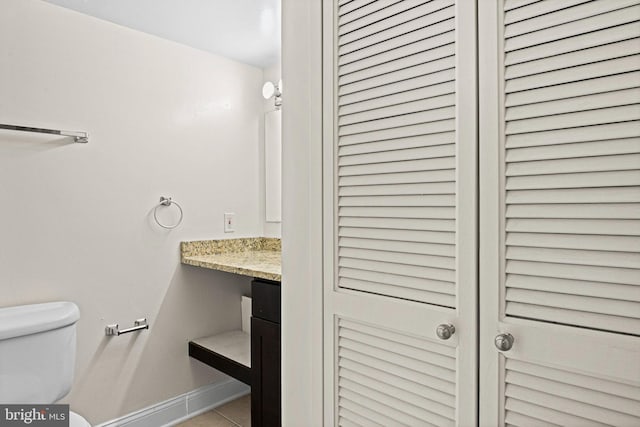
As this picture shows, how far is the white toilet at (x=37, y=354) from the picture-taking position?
1.47 m

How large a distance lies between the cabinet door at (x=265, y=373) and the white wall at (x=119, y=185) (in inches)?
27.0

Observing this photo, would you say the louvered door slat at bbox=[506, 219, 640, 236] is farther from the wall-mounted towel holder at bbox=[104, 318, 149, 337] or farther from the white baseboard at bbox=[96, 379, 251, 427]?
the white baseboard at bbox=[96, 379, 251, 427]

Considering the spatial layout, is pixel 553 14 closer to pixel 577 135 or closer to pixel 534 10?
pixel 534 10

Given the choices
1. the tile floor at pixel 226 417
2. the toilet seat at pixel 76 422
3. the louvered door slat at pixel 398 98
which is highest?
the louvered door slat at pixel 398 98

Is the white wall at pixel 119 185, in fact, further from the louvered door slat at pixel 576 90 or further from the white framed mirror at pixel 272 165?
the louvered door slat at pixel 576 90

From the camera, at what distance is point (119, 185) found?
1.97 meters

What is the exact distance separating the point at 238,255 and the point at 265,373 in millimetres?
776

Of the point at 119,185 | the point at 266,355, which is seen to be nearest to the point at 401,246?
the point at 266,355

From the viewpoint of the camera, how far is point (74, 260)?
1.84m

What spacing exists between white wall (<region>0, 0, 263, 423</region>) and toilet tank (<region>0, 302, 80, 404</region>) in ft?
0.61

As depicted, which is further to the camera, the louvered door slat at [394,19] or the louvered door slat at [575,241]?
the louvered door slat at [394,19]

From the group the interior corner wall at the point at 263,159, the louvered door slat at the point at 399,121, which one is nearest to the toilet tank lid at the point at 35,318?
the interior corner wall at the point at 263,159

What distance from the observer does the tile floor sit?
7.18 feet

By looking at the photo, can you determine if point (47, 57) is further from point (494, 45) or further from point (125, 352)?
point (494, 45)
